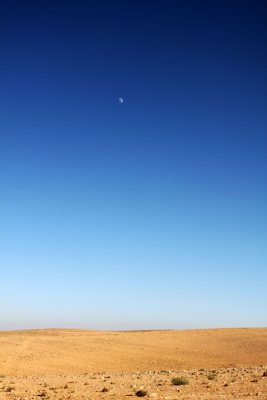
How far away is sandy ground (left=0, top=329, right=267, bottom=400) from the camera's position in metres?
17.2

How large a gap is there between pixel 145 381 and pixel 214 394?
6.03m

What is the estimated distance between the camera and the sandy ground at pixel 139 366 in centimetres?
1723

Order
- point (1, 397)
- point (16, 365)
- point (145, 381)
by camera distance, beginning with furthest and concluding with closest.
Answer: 1. point (16, 365)
2. point (145, 381)
3. point (1, 397)

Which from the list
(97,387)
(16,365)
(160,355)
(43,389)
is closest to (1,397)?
(43,389)

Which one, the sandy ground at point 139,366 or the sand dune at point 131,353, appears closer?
the sandy ground at point 139,366

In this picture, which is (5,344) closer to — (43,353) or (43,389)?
(43,353)

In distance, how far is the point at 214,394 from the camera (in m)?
15.6

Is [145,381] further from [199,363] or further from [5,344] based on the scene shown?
[5,344]

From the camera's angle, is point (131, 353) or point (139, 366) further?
point (131, 353)

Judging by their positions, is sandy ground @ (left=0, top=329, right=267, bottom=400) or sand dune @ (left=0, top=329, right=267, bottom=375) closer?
sandy ground @ (left=0, top=329, right=267, bottom=400)

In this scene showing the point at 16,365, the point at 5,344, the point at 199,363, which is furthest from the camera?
the point at 5,344

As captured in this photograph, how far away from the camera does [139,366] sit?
3678cm

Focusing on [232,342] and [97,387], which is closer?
[97,387]

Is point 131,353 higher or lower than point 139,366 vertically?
higher
